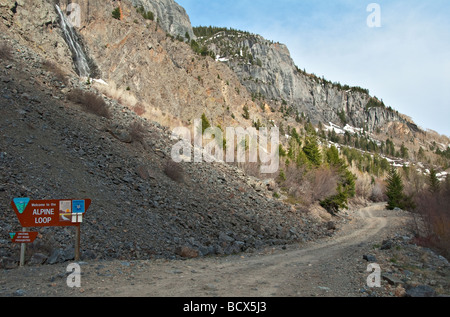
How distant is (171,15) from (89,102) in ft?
334

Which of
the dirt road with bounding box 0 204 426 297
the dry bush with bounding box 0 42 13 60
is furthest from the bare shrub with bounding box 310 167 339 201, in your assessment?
the dry bush with bounding box 0 42 13 60

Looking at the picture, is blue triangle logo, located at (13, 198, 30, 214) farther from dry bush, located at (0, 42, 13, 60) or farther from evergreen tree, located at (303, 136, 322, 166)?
evergreen tree, located at (303, 136, 322, 166)

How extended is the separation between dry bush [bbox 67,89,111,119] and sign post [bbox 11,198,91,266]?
464 inches

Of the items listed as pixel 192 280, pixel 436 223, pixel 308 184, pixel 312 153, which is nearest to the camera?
pixel 192 280

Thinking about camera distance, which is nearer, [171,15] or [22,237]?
[22,237]

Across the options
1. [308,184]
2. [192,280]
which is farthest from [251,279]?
[308,184]

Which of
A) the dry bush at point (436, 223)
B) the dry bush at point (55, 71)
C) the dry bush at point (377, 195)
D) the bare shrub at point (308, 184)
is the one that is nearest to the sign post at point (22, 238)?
the dry bush at point (436, 223)

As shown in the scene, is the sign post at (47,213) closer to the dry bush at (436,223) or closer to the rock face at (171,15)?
the dry bush at (436,223)

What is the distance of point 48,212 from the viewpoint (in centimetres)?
763

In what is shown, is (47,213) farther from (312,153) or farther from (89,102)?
(312,153)

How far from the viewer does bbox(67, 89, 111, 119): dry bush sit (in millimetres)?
18000

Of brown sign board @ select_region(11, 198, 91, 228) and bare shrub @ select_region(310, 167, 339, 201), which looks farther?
bare shrub @ select_region(310, 167, 339, 201)
